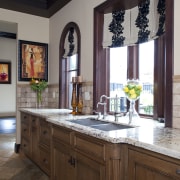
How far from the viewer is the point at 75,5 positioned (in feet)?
11.2

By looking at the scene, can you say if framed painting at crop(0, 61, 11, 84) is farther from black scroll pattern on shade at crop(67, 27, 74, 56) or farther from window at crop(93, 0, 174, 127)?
window at crop(93, 0, 174, 127)

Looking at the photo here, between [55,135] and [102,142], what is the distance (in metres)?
0.89

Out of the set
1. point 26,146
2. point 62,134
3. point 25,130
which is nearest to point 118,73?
point 62,134

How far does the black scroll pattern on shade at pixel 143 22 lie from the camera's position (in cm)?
240

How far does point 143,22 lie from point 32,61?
2514 mm

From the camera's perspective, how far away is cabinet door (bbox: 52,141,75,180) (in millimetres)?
2113

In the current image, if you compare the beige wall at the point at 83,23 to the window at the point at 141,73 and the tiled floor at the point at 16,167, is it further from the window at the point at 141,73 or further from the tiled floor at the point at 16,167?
the tiled floor at the point at 16,167

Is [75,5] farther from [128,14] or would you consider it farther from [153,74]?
[153,74]

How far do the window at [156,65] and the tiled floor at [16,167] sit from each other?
1356 millimetres

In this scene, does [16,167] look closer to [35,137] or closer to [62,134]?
[35,137]

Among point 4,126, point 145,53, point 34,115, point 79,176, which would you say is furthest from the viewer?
point 4,126

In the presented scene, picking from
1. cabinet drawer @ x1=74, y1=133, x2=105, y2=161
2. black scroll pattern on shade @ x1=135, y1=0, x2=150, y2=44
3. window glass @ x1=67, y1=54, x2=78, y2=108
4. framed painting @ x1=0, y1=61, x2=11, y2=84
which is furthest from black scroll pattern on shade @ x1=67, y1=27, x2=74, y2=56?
framed painting @ x1=0, y1=61, x2=11, y2=84

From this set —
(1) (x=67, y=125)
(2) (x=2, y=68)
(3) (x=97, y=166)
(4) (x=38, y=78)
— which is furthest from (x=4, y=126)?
(3) (x=97, y=166)

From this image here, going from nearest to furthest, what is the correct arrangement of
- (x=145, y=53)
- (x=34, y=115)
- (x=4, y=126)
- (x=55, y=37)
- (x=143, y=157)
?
1. (x=143, y=157)
2. (x=145, y=53)
3. (x=34, y=115)
4. (x=55, y=37)
5. (x=4, y=126)
